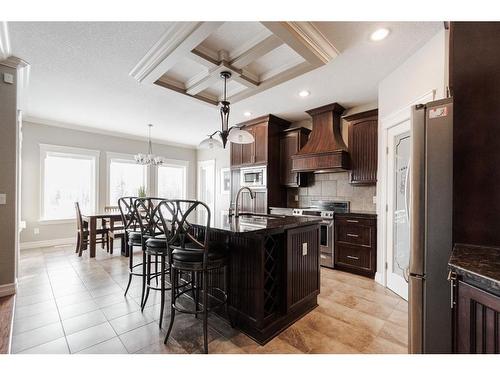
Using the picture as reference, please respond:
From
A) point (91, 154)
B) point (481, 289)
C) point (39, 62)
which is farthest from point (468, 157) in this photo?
point (91, 154)

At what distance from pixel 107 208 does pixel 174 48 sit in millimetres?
4262

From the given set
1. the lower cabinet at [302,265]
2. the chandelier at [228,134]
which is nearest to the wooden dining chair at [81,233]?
the chandelier at [228,134]

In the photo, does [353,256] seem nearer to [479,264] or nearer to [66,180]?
[479,264]

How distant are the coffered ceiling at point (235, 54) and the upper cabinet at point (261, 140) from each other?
1.25 meters

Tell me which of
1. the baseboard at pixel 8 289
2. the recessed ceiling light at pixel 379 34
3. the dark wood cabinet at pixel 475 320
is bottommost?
the baseboard at pixel 8 289

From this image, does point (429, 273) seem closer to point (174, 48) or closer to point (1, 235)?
point (174, 48)

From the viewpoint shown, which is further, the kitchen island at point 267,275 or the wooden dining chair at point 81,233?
the wooden dining chair at point 81,233

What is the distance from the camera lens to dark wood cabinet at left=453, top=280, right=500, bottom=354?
84cm

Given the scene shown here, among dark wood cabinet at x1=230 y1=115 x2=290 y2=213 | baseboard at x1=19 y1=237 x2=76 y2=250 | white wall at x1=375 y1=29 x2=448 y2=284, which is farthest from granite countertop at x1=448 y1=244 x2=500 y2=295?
baseboard at x1=19 y1=237 x2=76 y2=250

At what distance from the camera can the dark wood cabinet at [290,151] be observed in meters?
4.29

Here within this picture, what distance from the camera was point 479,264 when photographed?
998 millimetres

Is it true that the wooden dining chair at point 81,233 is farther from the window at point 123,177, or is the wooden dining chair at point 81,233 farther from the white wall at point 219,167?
the white wall at point 219,167

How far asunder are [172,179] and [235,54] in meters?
5.16

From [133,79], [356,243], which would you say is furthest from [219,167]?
[356,243]
